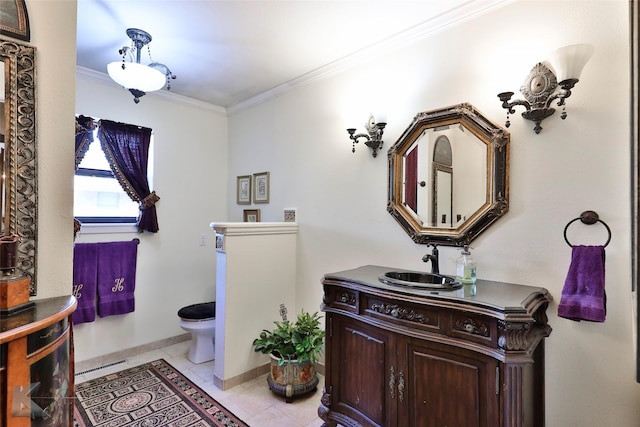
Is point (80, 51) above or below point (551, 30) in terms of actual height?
above

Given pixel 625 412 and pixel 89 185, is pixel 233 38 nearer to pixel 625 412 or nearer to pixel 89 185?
pixel 89 185

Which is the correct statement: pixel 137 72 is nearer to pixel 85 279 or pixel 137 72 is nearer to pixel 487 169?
pixel 85 279

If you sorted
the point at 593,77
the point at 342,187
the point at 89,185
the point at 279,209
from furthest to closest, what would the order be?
the point at 279,209 < the point at 89,185 < the point at 342,187 < the point at 593,77

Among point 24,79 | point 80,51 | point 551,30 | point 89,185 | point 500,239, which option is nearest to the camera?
point 24,79

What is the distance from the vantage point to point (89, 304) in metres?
2.73

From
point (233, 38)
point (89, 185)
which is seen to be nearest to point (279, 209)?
point (233, 38)

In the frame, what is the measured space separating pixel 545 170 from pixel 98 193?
340cm

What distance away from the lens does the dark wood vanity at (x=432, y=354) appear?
133 centimetres

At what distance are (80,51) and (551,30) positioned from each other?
3100mm

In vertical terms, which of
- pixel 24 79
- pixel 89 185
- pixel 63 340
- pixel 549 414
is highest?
pixel 24 79

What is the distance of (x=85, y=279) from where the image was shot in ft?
8.97

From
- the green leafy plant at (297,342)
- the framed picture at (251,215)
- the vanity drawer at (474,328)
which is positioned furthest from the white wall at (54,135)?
the framed picture at (251,215)

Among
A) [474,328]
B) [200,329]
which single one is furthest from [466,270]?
[200,329]

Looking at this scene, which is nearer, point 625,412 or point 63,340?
point 63,340
